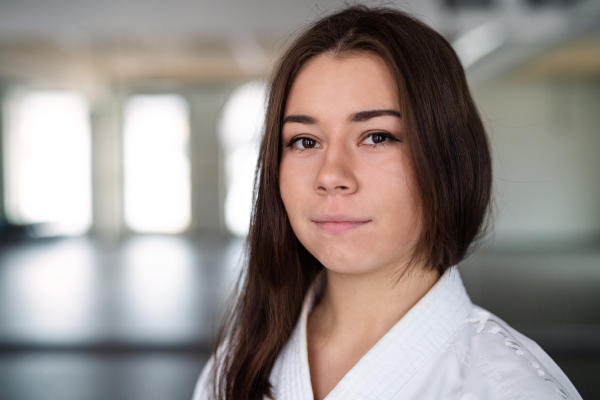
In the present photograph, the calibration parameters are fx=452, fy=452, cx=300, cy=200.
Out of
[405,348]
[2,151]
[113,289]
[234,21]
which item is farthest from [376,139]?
[2,151]

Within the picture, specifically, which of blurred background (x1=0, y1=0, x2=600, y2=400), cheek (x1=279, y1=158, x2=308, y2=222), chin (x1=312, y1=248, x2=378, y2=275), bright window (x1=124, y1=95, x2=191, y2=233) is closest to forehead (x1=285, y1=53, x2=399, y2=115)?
cheek (x1=279, y1=158, x2=308, y2=222)

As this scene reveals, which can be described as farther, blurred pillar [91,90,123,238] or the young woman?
blurred pillar [91,90,123,238]

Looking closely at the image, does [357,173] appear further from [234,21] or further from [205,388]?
[234,21]

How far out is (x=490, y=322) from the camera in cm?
91

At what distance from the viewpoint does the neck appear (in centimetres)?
98

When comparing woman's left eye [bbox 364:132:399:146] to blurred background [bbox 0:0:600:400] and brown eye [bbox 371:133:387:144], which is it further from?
blurred background [bbox 0:0:600:400]

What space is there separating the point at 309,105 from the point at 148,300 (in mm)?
4333

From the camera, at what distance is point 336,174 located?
85 cm

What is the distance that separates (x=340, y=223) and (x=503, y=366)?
38 cm

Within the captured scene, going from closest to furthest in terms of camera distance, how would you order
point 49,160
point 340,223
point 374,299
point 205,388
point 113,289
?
1. point 340,223
2. point 374,299
3. point 205,388
4. point 113,289
5. point 49,160

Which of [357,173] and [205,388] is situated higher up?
[357,173]

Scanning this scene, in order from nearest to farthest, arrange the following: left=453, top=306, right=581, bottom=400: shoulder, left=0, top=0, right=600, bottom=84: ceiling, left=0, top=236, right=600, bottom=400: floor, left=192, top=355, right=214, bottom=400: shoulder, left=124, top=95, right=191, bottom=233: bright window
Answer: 1. left=453, top=306, right=581, bottom=400: shoulder
2. left=192, top=355, right=214, bottom=400: shoulder
3. left=0, top=236, right=600, bottom=400: floor
4. left=0, top=0, right=600, bottom=84: ceiling
5. left=124, top=95, right=191, bottom=233: bright window

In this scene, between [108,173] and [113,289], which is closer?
[113,289]

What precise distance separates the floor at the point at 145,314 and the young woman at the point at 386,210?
3.13 ft
